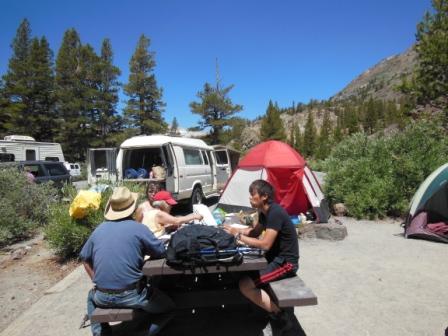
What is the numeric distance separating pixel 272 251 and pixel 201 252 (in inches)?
33.9

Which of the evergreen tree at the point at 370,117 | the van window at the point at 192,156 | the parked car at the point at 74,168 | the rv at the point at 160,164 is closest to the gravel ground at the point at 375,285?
the rv at the point at 160,164

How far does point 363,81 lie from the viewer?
170875 millimetres

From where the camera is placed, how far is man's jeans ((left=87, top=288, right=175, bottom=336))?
2914mm

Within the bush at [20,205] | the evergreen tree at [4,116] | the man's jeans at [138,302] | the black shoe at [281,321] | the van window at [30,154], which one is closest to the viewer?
the man's jeans at [138,302]

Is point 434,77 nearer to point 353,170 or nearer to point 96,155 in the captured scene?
point 353,170

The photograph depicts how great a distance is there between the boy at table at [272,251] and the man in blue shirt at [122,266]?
0.81 meters

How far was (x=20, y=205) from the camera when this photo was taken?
8.23 metres

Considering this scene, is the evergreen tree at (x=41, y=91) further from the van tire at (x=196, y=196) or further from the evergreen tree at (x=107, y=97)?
the van tire at (x=196, y=196)

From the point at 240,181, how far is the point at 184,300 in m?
5.77

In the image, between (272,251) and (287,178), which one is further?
(287,178)

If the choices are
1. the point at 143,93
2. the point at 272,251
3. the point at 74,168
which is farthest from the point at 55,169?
the point at 143,93

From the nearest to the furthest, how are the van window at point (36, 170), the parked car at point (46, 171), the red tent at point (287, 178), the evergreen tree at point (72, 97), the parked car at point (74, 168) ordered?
the red tent at point (287, 178) → the parked car at point (46, 171) → the van window at point (36, 170) → the parked car at point (74, 168) → the evergreen tree at point (72, 97)

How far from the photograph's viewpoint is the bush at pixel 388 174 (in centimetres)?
923

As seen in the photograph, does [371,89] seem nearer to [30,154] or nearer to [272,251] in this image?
[30,154]
